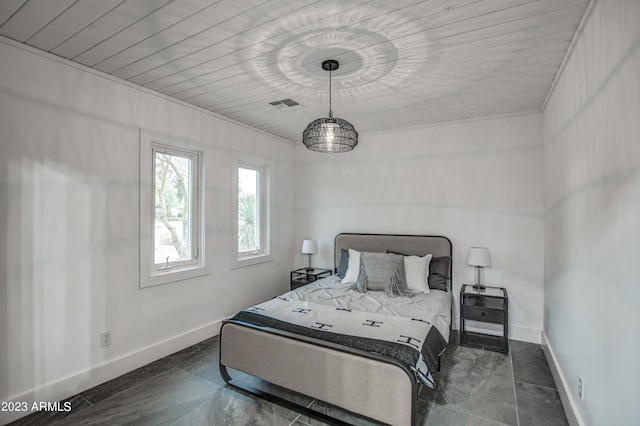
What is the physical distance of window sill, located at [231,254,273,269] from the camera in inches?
157

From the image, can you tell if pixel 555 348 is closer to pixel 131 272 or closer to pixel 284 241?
pixel 284 241

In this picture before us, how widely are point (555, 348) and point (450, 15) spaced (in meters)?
2.80

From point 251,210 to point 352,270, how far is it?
64.8 inches

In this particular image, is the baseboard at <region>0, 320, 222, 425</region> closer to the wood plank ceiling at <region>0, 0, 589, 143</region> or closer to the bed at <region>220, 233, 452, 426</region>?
the bed at <region>220, 233, 452, 426</region>

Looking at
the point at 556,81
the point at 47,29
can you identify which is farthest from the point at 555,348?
the point at 47,29

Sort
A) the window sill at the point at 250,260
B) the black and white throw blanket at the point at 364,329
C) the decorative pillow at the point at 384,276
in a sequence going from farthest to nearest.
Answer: the window sill at the point at 250,260 → the decorative pillow at the point at 384,276 → the black and white throw blanket at the point at 364,329

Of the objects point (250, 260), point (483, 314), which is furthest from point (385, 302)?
point (250, 260)

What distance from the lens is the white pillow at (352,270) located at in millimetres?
3762

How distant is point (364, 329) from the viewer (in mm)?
2359

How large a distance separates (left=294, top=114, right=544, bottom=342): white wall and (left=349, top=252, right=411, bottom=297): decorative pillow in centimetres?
80

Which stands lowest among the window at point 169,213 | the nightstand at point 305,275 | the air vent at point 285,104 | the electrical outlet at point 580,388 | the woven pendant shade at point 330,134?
the electrical outlet at point 580,388

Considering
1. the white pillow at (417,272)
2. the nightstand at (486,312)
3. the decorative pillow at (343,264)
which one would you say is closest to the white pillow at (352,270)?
the decorative pillow at (343,264)

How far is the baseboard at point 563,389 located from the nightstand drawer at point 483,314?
1.51ft

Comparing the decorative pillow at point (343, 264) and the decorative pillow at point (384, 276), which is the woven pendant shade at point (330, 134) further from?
the decorative pillow at point (343, 264)
